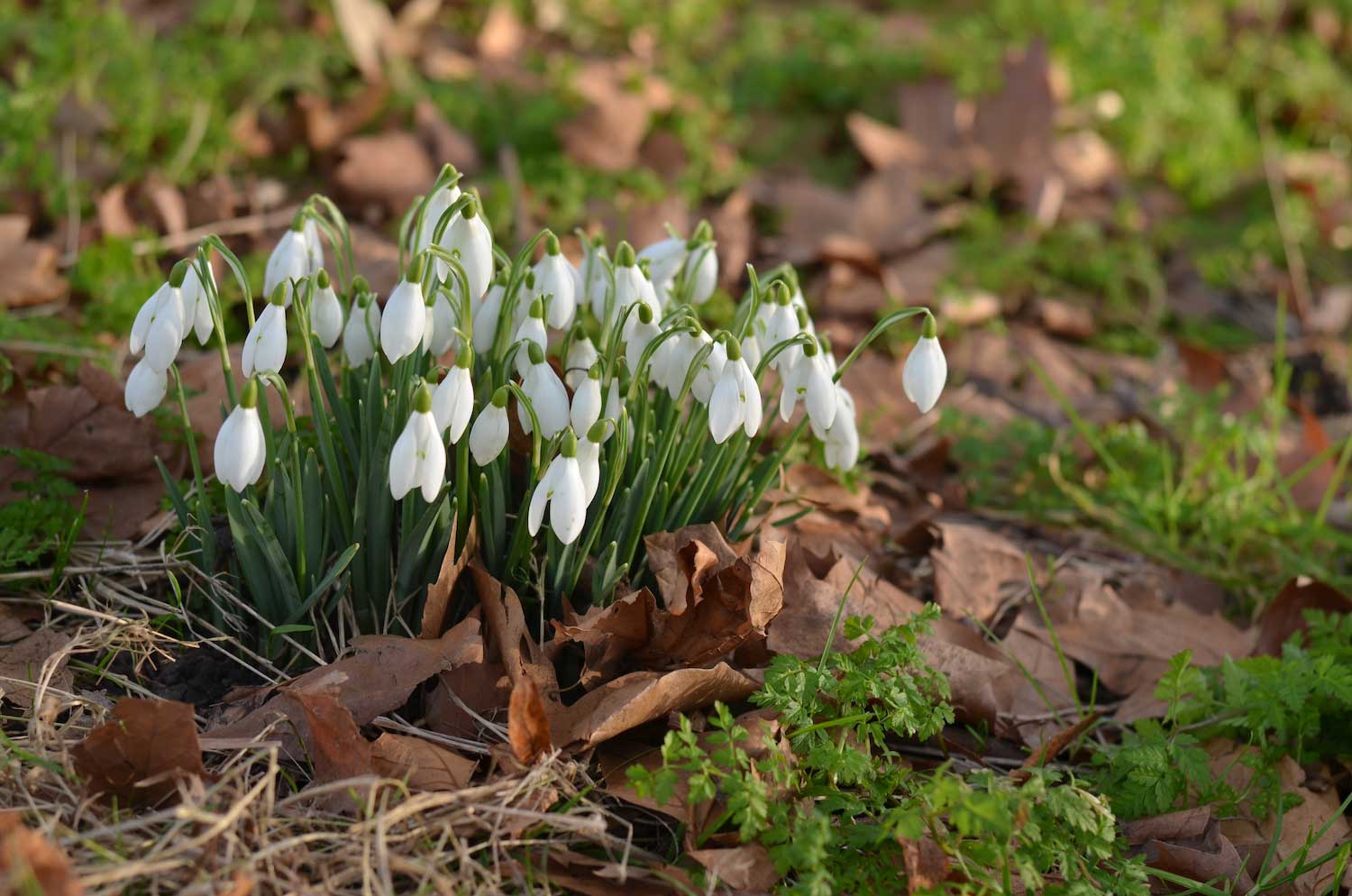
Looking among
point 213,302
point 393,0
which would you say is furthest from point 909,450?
point 393,0

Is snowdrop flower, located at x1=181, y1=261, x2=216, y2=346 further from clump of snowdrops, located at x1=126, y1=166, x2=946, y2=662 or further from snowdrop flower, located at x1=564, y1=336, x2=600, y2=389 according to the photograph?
snowdrop flower, located at x1=564, y1=336, x2=600, y2=389

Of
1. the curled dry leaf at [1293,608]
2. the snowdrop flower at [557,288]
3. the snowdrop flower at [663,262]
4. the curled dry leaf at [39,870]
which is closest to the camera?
the curled dry leaf at [39,870]

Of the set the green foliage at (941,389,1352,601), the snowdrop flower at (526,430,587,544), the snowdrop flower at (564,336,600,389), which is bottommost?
the green foliage at (941,389,1352,601)

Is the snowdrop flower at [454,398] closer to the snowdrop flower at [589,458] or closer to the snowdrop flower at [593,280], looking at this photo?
the snowdrop flower at [589,458]

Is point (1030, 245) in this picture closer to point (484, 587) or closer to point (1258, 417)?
point (1258, 417)

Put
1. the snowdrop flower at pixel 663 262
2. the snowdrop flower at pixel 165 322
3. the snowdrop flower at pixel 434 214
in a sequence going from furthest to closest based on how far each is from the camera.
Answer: the snowdrop flower at pixel 663 262
the snowdrop flower at pixel 434 214
the snowdrop flower at pixel 165 322

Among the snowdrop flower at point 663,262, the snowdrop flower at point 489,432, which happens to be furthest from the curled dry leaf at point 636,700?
the snowdrop flower at point 663,262

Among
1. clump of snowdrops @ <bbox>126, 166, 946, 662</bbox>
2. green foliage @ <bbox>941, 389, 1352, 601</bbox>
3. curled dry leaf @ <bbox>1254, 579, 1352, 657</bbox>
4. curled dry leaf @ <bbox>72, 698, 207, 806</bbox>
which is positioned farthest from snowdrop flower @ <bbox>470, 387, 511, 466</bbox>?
curled dry leaf @ <bbox>1254, 579, 1352, 657</bbox>
